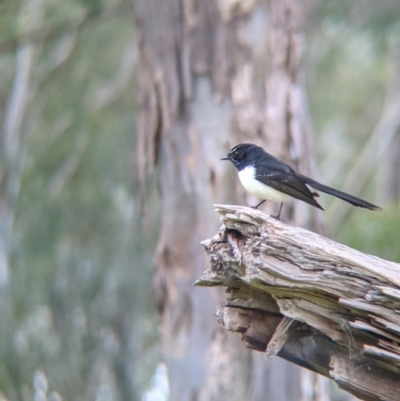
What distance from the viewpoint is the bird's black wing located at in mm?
4824

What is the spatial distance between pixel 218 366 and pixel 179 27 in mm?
2767

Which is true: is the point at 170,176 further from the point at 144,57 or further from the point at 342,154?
the point at 342,154

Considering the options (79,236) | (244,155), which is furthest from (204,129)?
(79,236)

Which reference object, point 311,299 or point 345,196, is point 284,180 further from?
point 311,299

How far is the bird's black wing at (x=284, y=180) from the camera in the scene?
4.82 m

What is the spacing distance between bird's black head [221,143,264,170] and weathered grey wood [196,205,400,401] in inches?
66.8

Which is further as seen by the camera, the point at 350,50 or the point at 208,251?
the point at 350,50

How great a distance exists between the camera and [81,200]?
12.1 metres

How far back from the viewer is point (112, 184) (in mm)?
12641

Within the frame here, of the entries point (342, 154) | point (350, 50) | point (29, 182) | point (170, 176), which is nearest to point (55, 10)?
point (29, 182)

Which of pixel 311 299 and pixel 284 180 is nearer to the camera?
pixel 311 299

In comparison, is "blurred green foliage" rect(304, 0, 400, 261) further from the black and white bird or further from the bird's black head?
the black and white bird

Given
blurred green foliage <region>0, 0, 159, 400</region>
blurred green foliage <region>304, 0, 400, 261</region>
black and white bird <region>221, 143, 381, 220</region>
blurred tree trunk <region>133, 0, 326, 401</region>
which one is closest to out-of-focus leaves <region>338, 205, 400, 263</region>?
blurred green foliage <region>304, 0, 400, 261</region>

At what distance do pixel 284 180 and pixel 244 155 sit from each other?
0.48m
